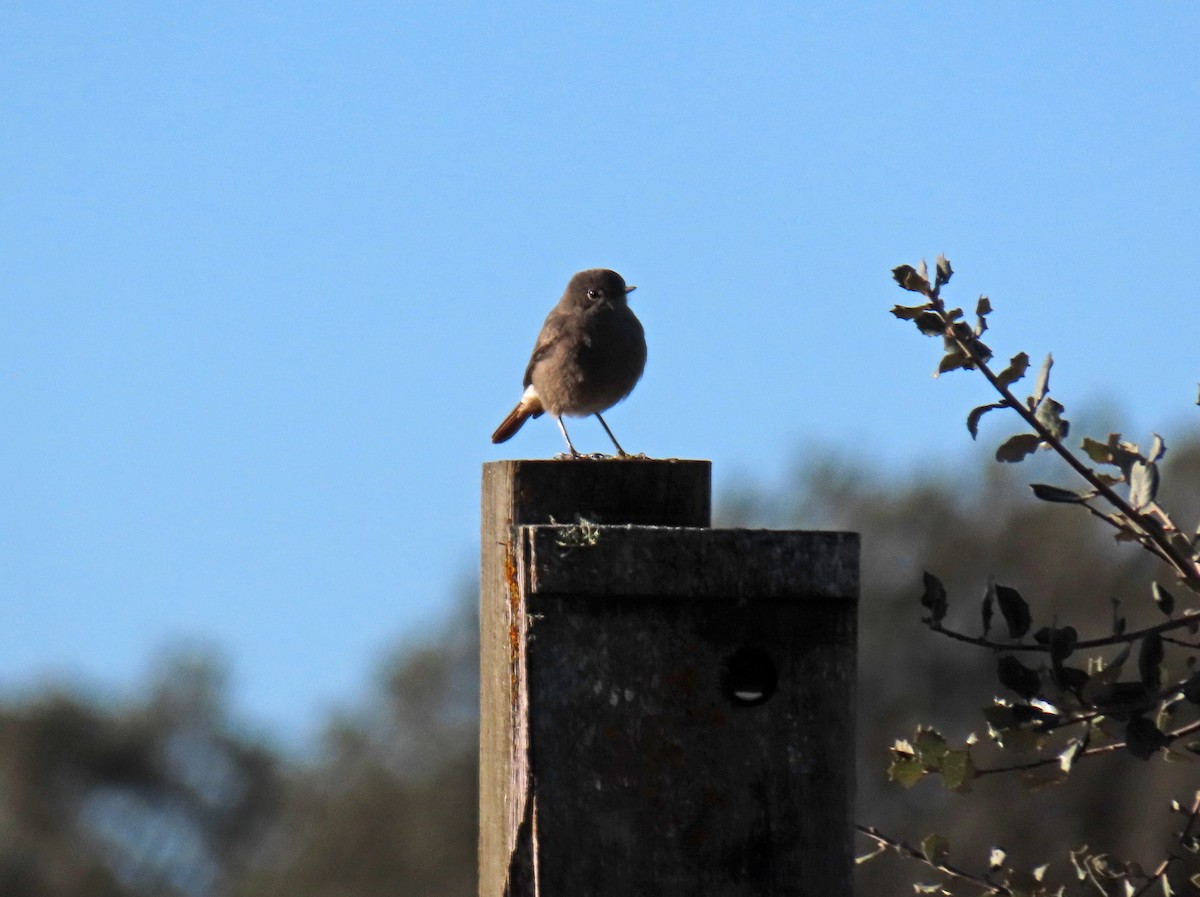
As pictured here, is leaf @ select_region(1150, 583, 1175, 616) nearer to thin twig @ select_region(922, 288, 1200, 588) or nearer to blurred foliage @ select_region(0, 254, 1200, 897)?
thin twig @ select_region(922, 288, 1200, 588)

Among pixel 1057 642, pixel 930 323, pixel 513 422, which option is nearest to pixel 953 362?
pixel 930 323

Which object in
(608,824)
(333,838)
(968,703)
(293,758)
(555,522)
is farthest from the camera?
(293,758)

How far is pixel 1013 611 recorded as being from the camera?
349cm

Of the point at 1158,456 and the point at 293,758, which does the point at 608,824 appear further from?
the point at 293,758

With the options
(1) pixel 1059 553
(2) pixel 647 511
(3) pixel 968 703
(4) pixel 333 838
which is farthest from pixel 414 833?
(2) pixel 647 511

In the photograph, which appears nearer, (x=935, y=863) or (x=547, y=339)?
(x=935, y=863)

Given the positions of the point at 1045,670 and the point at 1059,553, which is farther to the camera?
the point at 1059,553

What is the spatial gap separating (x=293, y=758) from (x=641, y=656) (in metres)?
44.3

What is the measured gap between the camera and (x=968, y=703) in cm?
3125

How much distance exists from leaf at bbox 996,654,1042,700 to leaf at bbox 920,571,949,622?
0.47 feet

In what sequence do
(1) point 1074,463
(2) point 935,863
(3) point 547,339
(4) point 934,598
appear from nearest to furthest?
(1) point 1074,463 < (4) point 934,598 < (2) point 935,863 < (3) point 547,339

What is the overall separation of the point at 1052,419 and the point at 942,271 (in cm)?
34

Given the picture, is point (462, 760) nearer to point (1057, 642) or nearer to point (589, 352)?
point (589, 352)

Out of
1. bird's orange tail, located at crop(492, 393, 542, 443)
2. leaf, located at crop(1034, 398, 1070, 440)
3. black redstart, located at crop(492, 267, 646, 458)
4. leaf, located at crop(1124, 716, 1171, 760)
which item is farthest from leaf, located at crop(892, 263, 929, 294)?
bird's orange tail, located at crop(492, 393, 542, 443)
